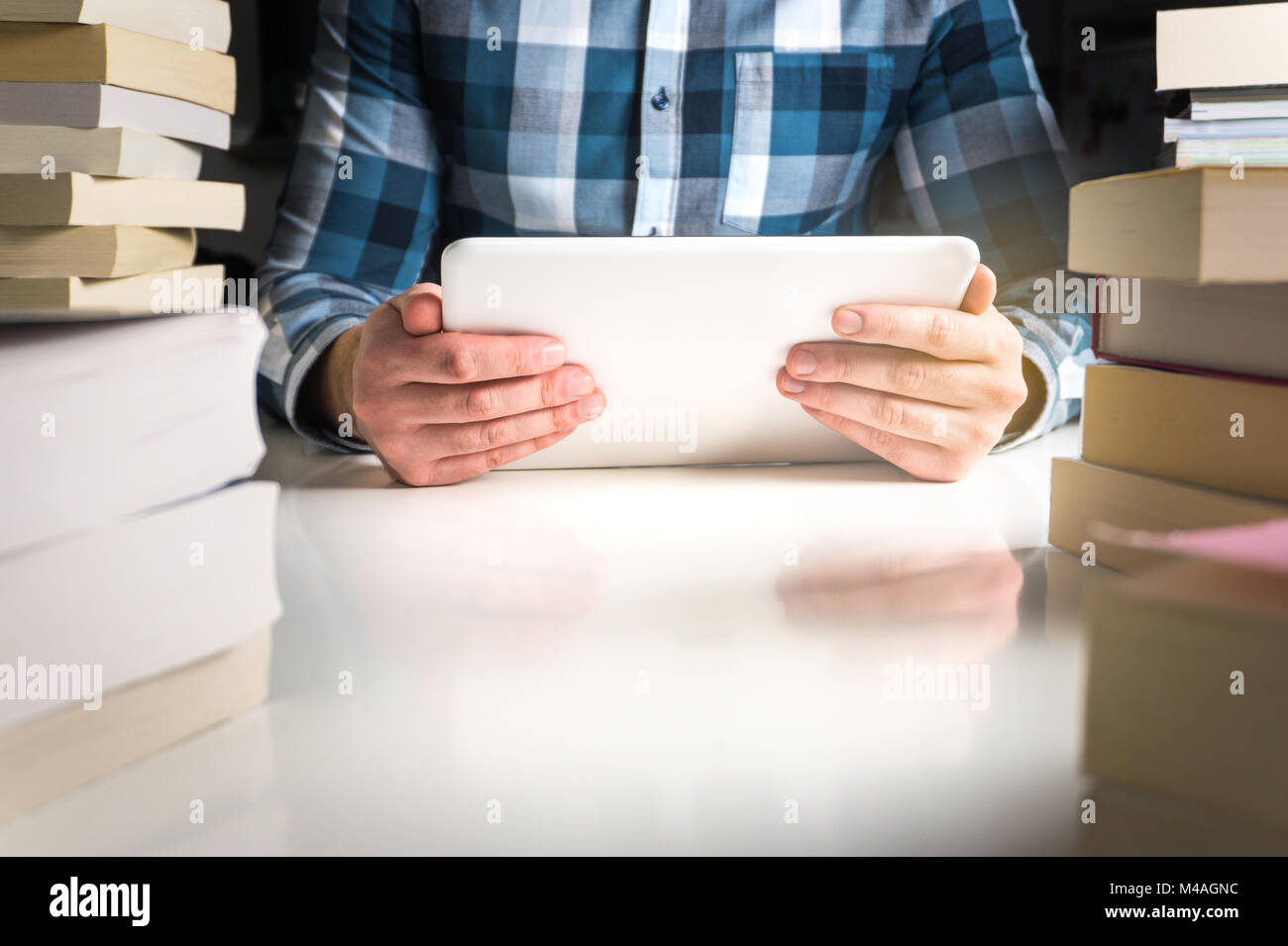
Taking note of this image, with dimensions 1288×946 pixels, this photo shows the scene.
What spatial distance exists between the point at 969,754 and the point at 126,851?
257 millimetres

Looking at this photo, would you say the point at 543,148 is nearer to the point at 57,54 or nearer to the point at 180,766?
the point at 57,54

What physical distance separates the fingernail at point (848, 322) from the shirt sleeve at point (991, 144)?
54cm

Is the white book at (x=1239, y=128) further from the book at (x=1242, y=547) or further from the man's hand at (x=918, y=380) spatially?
the book at (x=1242, y=547)

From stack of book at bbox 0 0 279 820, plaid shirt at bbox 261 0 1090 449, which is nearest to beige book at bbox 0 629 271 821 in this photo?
stack of book at bbox 0 0 279 820

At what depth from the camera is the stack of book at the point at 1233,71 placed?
0.56 metres

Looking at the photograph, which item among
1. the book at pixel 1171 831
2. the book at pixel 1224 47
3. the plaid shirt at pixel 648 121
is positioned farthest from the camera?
the plaid shirt at pixel 648 121

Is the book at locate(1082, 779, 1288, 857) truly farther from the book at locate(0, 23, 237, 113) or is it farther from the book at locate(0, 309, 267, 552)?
the book at locate(0, 23, 237, 113)

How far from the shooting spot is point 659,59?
1180 mm

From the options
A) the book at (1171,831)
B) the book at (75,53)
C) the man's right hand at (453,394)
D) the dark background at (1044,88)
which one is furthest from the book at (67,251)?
the dark background at (1044,88)

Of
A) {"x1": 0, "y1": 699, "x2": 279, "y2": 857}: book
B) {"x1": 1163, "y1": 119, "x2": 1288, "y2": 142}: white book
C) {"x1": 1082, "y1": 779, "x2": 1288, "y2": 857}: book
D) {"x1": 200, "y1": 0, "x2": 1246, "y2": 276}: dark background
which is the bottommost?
{"x1": 0, "y1": 699, "x2": 279, "y2": 857}: book

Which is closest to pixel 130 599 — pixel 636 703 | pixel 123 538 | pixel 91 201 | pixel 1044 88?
pixel 123 538

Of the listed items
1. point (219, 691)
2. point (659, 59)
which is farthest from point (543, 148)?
point (219, 691)

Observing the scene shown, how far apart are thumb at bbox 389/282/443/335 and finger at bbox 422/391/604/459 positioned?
7 cm

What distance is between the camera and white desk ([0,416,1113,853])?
0.30m
